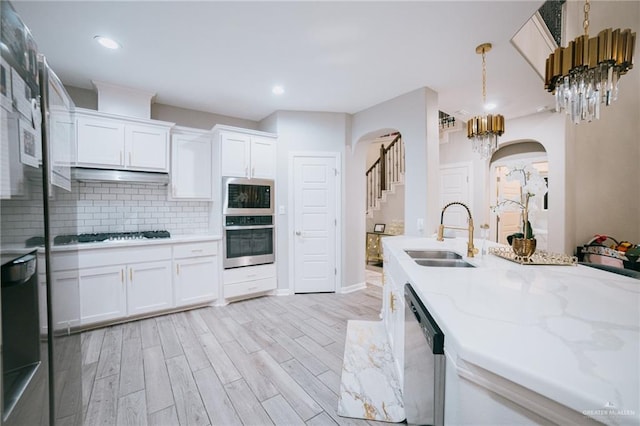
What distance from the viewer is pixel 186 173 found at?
3453mm

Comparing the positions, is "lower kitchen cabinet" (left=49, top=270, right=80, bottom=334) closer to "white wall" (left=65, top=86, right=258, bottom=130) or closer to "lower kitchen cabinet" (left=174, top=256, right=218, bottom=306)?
"lower kitchen cabinet" (left=174, top=256, right=218, bottom=306)

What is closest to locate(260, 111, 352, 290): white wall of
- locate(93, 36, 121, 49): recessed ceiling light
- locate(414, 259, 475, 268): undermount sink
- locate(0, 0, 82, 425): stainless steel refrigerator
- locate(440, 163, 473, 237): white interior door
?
locate(93, 36, 121, 49): recessed ceiling light

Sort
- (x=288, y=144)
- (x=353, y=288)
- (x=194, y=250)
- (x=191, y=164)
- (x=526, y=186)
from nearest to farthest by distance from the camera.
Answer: (x=526, y=186)
(x=194, y=250)
(x=191, y=164)
(x=288, y=144)
(x=353, y=288)

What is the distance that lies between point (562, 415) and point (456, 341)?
0.23 metres

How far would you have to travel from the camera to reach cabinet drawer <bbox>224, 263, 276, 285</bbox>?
11.3 feet

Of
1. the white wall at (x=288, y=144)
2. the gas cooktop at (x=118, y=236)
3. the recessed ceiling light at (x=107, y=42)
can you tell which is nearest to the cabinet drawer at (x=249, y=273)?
the white wall at (x=288, y=144)

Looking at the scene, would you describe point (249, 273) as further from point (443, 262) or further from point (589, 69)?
point (589, 69)

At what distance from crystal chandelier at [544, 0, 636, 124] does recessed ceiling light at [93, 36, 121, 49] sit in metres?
3.29

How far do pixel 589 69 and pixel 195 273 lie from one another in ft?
12.8

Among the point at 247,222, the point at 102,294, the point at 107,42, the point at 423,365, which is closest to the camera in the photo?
the point at 423,365

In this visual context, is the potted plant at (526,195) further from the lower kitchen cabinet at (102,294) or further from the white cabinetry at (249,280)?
the lower kitchen cabinet at (102,294)

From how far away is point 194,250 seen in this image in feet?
10.6

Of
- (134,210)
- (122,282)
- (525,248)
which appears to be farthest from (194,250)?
(525,248)

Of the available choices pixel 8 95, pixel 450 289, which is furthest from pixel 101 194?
pixel 450 289
